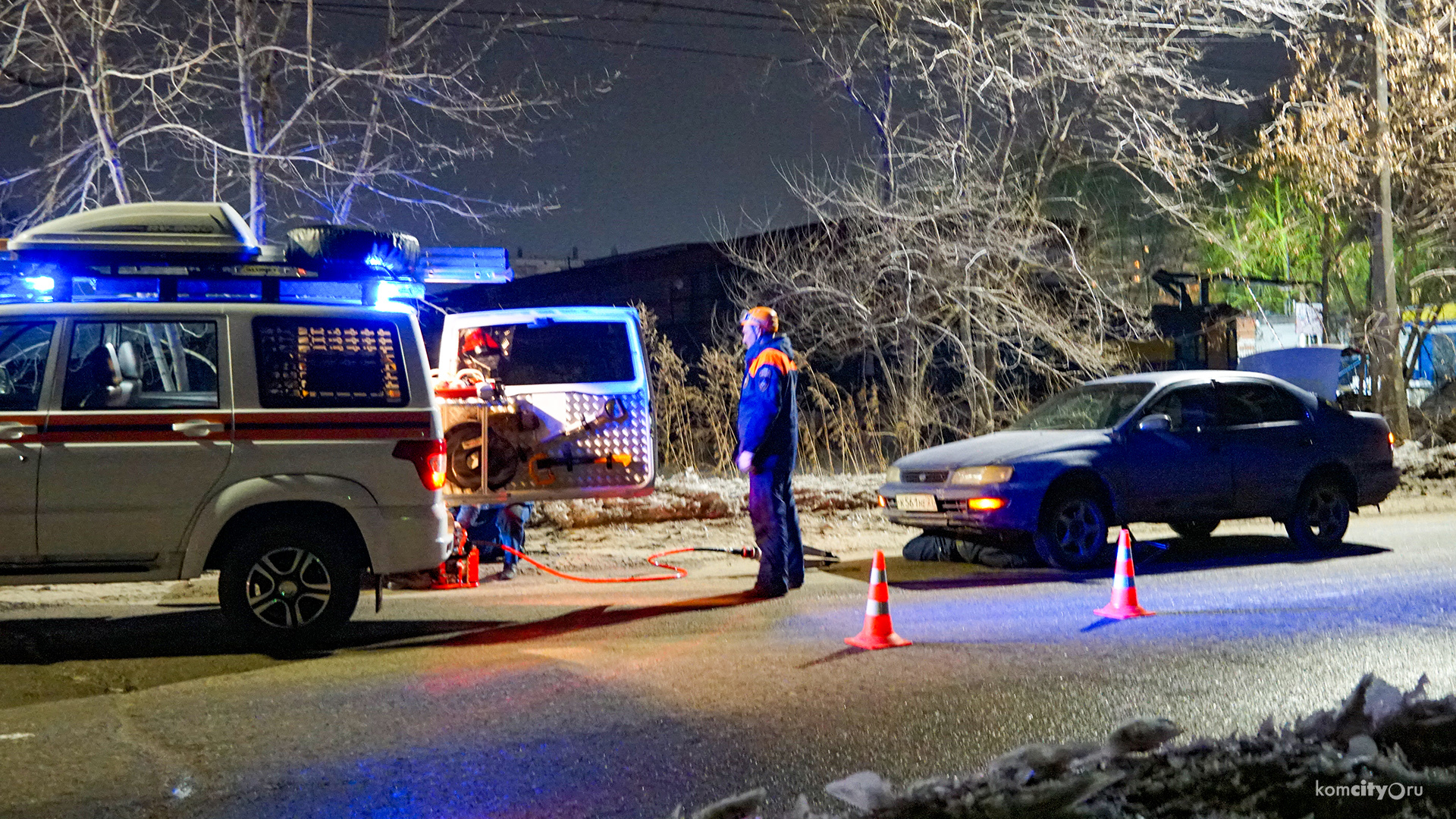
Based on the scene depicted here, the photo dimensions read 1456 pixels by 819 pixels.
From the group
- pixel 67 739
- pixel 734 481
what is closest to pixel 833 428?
pixel 734 481

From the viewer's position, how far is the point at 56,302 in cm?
686

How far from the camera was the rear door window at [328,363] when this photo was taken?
6.97m

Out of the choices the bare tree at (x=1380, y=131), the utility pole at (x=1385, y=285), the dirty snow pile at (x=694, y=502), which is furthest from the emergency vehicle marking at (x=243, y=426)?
the utility pole at (x=1385, y=285)

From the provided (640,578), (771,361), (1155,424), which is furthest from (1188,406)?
(640,578)

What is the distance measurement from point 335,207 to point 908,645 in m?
9.96

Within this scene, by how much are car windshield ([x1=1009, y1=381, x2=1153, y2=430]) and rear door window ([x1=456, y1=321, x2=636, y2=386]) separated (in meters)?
3.58

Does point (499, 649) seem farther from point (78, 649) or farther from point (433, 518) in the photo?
point (78, 649)

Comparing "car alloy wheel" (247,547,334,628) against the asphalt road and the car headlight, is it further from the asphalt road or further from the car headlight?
the car headlight

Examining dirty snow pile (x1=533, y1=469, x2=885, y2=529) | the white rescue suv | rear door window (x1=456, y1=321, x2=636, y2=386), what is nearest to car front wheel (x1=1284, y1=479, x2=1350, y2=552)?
dirty snow pile (x1=533, y1=469, x2=885, y2=529)

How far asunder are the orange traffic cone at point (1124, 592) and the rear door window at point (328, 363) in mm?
4389

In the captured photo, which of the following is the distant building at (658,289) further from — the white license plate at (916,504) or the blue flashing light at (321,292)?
the blue flashing light at (321,292)

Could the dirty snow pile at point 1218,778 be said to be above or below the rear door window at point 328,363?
below

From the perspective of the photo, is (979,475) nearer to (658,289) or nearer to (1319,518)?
(1319,518)

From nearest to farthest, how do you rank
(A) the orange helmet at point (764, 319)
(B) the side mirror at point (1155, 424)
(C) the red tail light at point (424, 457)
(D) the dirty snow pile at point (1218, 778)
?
(D) the dirty snow pile at point (1218, 778), (C) the red tail light at point (424, 457), (A) the orange helmet at point (764, 319), (B) the side mirror at point (1155, 424)
